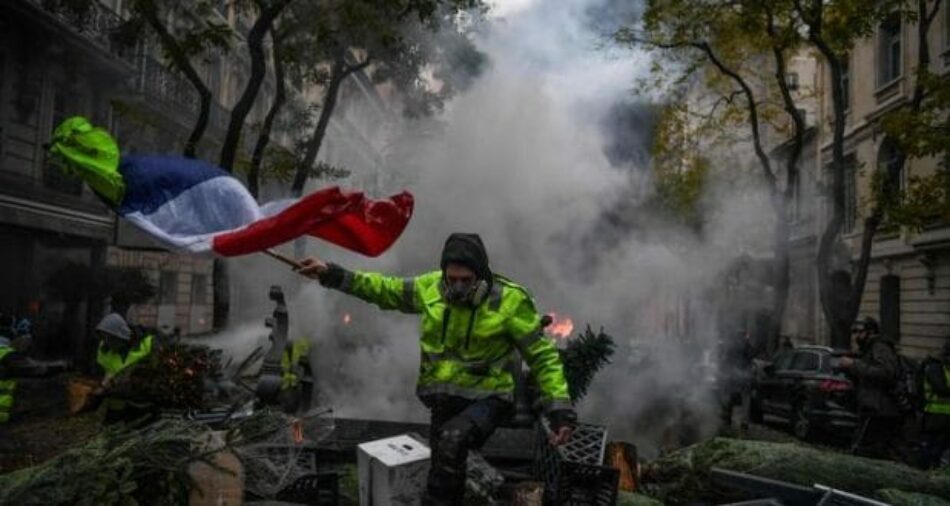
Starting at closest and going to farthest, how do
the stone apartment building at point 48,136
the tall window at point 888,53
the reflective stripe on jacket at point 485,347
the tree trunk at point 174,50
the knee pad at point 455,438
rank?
the knee pad at point 455,438 < the reflective stripe on jacket at point 485,347 < the tree trunk at point 174,50 < the stone apartment building at point 48,136 < the tall window at point 888,53

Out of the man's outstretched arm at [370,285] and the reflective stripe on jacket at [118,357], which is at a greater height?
the man's outstretched arm at [370,285]

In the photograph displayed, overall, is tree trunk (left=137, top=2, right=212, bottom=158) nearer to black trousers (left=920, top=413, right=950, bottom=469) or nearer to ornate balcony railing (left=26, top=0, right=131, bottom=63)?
ornate balcony railing (left=26, top=0, right=131, bottom=63)

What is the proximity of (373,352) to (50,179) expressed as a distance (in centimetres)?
1106

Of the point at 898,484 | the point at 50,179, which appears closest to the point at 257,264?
the point at 50,179

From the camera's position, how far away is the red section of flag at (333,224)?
531 cm

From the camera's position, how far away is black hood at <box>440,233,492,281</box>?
A: 4.59 meters

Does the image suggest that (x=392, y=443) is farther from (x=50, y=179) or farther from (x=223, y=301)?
(x=50, y=179)

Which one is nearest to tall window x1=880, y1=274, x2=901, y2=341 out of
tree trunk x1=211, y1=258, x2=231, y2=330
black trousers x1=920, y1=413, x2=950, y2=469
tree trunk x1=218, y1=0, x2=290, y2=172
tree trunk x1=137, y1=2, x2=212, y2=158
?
black trousers x1=920, y1=413, x2=950, y2=469

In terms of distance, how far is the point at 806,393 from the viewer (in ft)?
39.9

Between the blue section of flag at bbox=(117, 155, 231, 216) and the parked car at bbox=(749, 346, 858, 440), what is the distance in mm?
8407

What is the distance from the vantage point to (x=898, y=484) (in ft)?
17.4

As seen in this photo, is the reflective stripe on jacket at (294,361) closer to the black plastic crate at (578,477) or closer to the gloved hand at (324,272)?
the black plastic crate at (578,477)

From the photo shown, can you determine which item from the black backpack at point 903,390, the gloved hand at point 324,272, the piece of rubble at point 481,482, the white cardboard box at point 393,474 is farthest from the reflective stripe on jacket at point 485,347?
the black backpack at point 903,390

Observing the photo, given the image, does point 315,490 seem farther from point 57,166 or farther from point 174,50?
point 57,166
